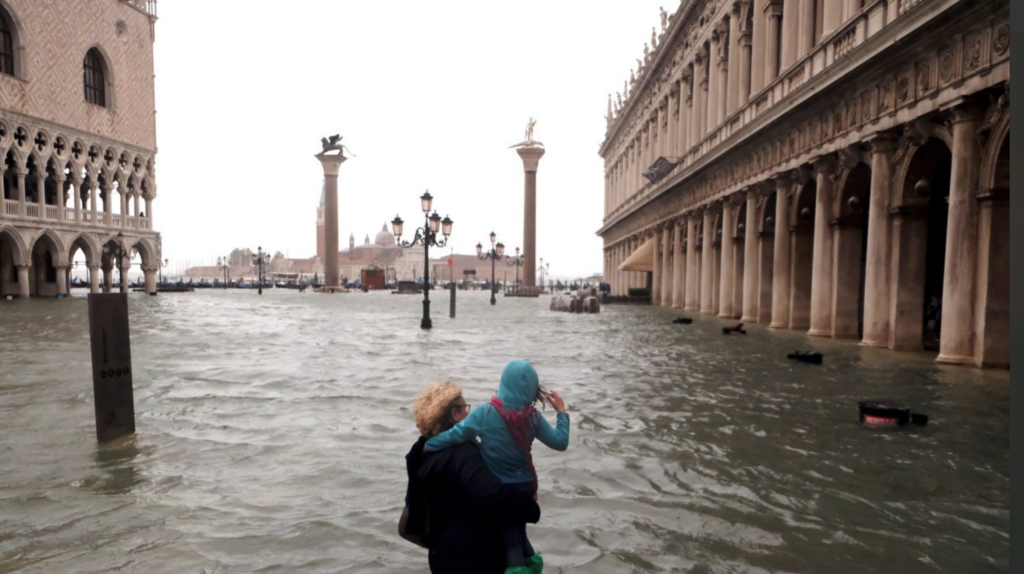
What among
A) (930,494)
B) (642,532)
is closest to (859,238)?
(930,494)

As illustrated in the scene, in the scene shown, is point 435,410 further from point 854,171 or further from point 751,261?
point 751,261

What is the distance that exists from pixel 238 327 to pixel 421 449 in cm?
1970

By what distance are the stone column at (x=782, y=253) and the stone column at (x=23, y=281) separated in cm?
3753

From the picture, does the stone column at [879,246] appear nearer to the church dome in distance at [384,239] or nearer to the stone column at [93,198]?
the stone column at [93,198]

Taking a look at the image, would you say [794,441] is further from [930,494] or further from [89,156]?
[89,156]

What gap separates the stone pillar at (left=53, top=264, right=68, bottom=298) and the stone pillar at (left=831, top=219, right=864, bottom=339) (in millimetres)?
40924

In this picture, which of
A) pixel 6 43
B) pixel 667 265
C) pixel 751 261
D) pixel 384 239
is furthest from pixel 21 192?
pixel 384 239

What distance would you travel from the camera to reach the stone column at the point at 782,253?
62.6ft

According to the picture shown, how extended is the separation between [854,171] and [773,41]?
7.10 metres

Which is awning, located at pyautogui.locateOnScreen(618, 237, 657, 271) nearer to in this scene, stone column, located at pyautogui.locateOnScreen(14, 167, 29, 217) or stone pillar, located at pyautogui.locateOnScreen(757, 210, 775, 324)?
stone pillar, located at pyautogui.locateOnScreen(757, 210, 775, 324)

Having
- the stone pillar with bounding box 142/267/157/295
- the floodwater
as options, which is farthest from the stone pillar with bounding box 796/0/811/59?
the stone pillar with bounding box 142/267/157/295

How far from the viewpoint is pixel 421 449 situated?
261 centimetres

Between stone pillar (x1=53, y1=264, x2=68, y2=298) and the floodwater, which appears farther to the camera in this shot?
stone pillar (x1=53, y1=264, x2=68, y2=298)

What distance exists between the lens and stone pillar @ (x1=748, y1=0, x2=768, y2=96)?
2167 centimetres
